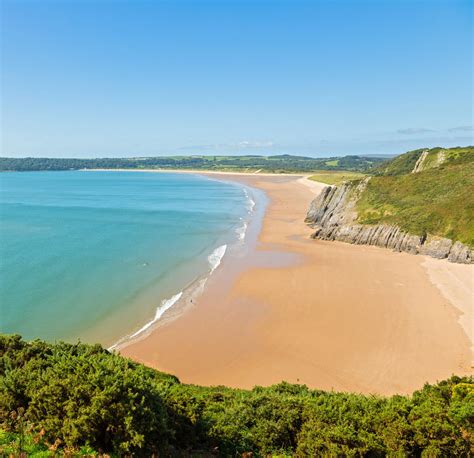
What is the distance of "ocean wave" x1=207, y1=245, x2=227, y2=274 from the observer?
123ft

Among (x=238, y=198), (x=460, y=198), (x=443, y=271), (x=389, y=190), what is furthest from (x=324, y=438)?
(x=238, y=198)

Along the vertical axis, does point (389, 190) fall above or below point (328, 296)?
above

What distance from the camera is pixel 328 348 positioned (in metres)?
21.4

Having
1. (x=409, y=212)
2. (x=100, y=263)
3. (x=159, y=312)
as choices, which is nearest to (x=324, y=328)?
(x=159, y=312)

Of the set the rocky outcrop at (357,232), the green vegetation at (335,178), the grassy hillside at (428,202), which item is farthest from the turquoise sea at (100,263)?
the green vegetation at (335,178)

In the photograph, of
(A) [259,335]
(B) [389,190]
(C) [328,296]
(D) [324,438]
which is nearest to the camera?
(D) [324,438]

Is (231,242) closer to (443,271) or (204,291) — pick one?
(204,291)

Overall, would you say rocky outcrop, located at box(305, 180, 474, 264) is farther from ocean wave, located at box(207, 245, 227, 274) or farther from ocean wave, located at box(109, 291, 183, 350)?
ocean wave, located at box(109, 291, 183, 350)

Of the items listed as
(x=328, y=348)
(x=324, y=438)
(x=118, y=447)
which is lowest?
(x=328, y=348)

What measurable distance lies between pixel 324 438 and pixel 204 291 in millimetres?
21685

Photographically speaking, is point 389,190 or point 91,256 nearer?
point 91,256

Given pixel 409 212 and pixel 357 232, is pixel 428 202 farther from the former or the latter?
pixel 357 232

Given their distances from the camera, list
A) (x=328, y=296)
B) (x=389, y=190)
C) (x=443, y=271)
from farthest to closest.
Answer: (x=389, y=190) < (x=443, y=271) < (x=328, y=296)

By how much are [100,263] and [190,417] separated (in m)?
31.1
